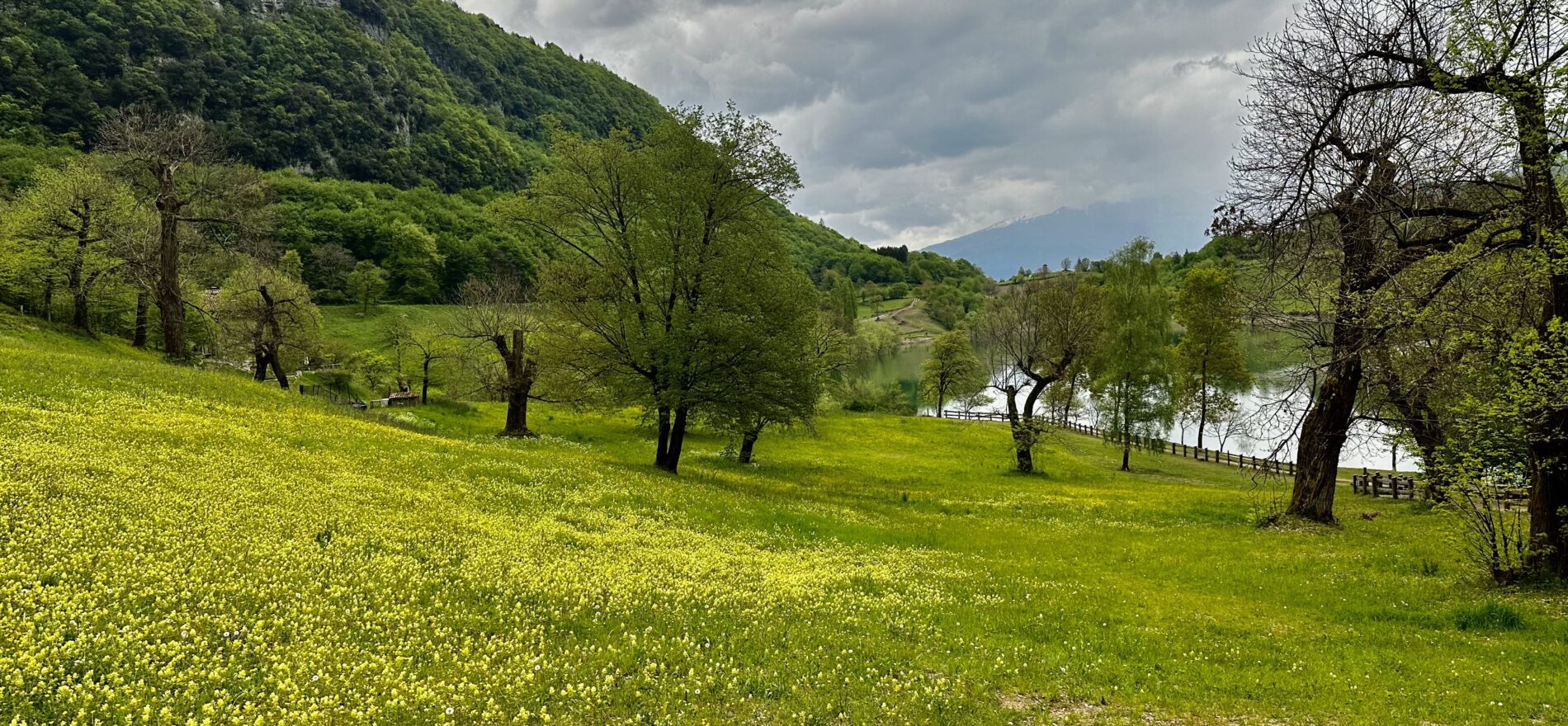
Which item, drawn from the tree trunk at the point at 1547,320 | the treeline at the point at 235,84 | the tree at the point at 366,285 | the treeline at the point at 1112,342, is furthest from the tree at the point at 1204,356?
the tree at the point at 366,285

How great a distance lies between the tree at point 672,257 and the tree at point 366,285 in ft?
307

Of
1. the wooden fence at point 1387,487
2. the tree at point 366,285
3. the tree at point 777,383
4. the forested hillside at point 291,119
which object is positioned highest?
the forested hillside at point 291,119

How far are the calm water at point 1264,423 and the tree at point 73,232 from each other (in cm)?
5241

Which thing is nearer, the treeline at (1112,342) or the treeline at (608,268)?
the treeline at (608,268)

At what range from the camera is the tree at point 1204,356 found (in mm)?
56719

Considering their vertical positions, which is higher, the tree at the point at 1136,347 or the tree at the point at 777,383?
the tree at the point at 1136,347

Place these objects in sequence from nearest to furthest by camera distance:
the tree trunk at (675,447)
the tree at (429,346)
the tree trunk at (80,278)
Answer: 1. the tree trunk at (675,447)
2. the tree trunk at (80,278)
3. the tree at (429,346)

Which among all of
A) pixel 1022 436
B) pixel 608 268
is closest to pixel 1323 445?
pixel 1022 436

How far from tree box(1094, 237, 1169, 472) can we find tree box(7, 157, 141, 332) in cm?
6043

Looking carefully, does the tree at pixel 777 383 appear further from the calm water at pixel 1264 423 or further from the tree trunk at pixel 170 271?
the tree trunk at pixel 170 271

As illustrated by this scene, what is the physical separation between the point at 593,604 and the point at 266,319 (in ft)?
131

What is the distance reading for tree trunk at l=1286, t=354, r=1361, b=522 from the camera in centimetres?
2178

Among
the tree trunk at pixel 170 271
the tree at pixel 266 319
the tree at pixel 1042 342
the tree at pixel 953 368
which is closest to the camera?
the tree trunk at pixel 170 271

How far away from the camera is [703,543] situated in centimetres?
1477
